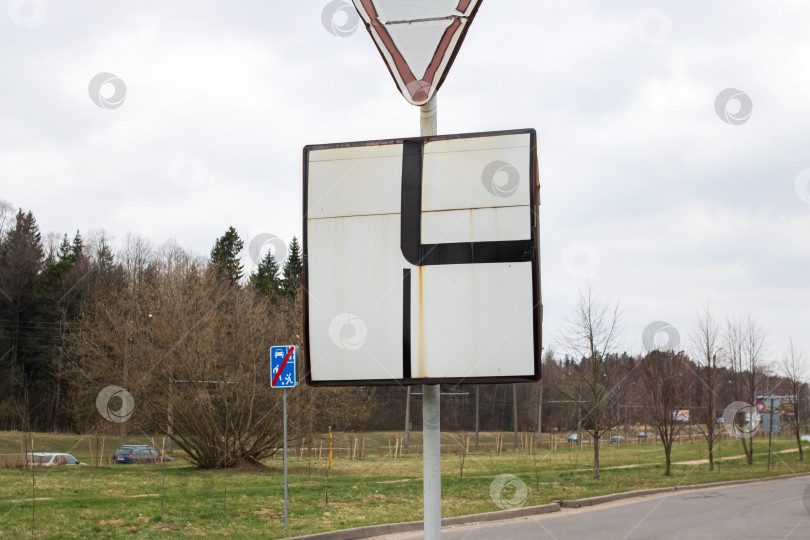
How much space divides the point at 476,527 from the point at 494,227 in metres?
12.5

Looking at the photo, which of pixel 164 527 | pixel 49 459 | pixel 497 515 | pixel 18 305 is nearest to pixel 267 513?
pixel 164 527

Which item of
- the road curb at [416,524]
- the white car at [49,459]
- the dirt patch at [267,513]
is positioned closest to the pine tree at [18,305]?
the white car at [49,459]

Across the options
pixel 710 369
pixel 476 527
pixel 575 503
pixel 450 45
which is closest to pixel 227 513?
pixel 476 527

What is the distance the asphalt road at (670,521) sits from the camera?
42.0 feet

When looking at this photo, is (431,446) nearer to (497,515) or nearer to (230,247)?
(497,515)

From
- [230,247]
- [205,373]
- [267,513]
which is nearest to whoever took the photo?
[267,513]

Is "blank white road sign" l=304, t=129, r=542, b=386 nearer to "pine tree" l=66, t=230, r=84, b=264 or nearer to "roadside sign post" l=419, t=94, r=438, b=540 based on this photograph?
"roadside sign post" l=419, t=94, r=438, b=540

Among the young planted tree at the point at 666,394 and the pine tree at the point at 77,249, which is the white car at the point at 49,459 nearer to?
the young planted tree at the point at 666,394

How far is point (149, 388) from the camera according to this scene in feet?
85.9

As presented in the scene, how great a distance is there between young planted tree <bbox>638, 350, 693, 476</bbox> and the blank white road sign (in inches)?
1000

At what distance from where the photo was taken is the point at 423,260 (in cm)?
253

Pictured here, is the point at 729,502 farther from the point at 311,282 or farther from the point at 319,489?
the point at 311,282

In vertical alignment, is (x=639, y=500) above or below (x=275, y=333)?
below

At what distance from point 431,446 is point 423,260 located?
662 millimetres
